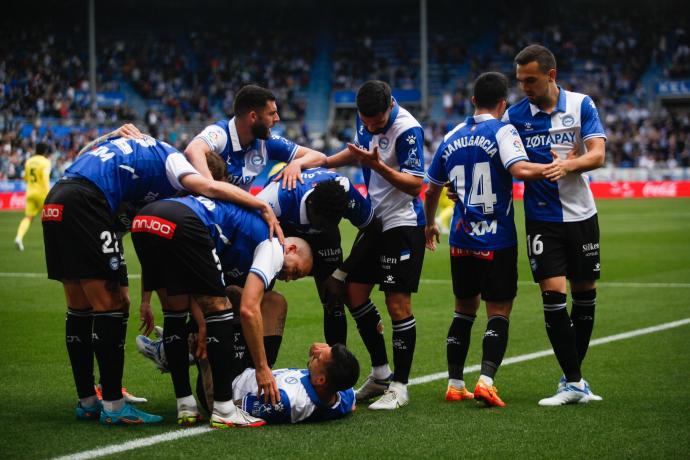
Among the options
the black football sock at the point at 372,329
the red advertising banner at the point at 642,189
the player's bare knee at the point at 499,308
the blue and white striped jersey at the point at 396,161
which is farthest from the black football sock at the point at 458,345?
the red advertising banner at the point at 642,189

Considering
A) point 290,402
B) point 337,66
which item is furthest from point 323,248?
point 337,66

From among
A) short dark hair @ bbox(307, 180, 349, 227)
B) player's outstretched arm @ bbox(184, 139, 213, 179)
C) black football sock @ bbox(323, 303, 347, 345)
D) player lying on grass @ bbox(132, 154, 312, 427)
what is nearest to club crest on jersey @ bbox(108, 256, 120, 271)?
player lying on grass @ bbox(132, 154, 312, 427)

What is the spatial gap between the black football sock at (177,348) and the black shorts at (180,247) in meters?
0.25

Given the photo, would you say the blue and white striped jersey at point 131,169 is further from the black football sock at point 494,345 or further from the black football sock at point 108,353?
the black football sock at point 494,345

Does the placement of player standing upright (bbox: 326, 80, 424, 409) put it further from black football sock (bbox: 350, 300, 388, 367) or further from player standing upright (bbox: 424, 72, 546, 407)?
player standing upright (bbox: 424, 72, 546, 407)

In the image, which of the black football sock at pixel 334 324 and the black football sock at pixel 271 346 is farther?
the black football sock at pixel 334 324

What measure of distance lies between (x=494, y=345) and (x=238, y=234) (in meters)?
2.05

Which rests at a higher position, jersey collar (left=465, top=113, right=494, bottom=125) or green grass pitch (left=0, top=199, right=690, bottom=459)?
jersey collar (left=465, top=113, right=494, bottom=125)

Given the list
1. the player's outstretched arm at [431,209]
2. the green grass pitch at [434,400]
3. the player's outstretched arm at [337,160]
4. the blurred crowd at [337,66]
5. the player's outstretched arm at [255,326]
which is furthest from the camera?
the blurred crowd at [337,66]

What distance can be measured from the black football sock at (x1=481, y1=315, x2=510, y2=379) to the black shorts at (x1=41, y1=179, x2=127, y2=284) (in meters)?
2.69

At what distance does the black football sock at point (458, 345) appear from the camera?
6.94 meters

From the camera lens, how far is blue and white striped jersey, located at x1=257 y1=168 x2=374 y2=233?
21.7ft

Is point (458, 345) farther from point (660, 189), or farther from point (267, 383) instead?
point (660, 189)

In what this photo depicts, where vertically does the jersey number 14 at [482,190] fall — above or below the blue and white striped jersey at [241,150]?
below
